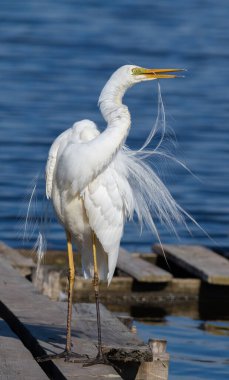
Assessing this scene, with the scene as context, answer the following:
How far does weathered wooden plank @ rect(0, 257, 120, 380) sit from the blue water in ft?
3.48

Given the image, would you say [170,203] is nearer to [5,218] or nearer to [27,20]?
[5,218]

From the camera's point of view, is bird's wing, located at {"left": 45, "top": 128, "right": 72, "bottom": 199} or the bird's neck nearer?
the bird's neck

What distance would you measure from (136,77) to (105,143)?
448mm

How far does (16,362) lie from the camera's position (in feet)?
18.2

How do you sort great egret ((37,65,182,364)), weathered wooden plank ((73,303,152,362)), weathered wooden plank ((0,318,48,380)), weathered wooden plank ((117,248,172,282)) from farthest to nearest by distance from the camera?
weathered wooden plank ((117,248,172,282)) < great egret ((37,65,182,364)) < weathered wooden plank ((73,303,152,362)) < weathered wooden plank ((0,318,48,380))

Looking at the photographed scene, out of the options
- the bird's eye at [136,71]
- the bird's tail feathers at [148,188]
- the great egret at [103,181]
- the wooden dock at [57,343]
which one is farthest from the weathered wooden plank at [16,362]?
the bird's eye at [136,71]

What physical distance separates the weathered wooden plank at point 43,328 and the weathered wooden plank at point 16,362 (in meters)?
0.10

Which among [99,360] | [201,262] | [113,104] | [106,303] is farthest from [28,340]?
[201,262]

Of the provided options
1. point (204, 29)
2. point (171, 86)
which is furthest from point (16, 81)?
point (204, 29)

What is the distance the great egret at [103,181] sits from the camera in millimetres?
5980

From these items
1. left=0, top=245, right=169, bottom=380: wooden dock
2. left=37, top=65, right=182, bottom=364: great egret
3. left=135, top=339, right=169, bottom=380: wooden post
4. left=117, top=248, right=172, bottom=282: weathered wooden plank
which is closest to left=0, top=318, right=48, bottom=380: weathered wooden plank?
left=0, top=245, right=169, bottom=380: wooden dock

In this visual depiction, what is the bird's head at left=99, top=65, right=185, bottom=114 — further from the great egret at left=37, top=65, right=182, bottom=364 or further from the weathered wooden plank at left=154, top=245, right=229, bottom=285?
the weathered wooden plank at left=154, top=245, right=229, bottom=285

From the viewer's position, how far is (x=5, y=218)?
1243cm

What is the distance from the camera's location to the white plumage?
5.98 m
